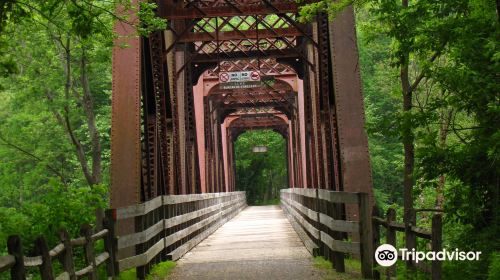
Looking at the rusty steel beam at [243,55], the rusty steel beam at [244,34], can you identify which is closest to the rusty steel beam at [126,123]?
the rusty steel beam at [244,34]

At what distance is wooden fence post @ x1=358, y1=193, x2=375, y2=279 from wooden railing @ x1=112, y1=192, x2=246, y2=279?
8.60 feet

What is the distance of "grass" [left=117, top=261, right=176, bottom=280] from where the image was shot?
7571 millimetres

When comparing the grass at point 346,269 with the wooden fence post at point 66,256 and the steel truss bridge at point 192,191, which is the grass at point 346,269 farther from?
the wooden fence post at point 66,256

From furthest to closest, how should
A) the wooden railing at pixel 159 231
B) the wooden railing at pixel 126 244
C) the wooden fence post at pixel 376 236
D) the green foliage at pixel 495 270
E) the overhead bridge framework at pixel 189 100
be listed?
the overhead bridge framework at pixel 189 100 < the wooden railing at pixel 159 231 < the wooden fence post at pixel 376 236 < the green foliage at pixel 495 270 < the wooden railing at pixel 126 244

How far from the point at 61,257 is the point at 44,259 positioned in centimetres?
57

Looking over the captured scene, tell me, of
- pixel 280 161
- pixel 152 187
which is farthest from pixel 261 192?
pixel 152 187

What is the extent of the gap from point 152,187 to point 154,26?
2954mm

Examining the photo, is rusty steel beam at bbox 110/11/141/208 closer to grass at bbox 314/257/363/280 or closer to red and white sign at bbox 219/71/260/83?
grass at bbox 314/257/363/280

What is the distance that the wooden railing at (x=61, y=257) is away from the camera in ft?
13.7

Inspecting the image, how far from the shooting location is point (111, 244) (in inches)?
268

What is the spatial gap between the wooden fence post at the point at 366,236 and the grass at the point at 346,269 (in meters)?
0.23

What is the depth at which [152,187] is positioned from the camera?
32.2 feet

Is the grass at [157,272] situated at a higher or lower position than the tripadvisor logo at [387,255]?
lower

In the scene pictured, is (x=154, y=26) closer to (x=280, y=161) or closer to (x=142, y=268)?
(x=142, y=268)
